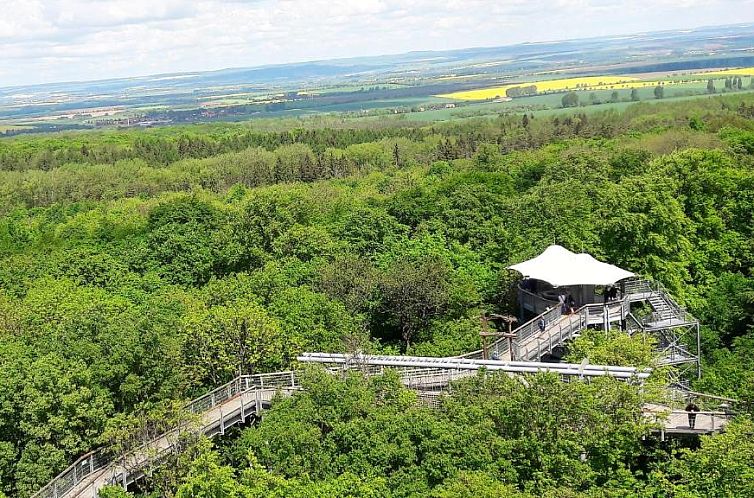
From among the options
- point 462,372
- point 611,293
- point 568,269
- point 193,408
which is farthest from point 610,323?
point 193,408

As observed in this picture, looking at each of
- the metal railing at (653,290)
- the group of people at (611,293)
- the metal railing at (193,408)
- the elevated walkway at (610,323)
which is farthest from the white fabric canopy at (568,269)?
the metal railing at (193,408)

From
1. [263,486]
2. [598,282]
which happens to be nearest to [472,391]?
[263,486]

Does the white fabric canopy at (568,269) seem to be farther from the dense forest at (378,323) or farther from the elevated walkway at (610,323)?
the dense forest at (378,323)

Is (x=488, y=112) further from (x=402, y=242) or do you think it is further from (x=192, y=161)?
(x=402, y=242)

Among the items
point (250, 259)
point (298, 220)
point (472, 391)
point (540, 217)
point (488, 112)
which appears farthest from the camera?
point (488, 112)

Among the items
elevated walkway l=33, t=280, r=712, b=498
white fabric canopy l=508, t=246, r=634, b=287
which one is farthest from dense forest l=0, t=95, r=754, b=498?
white fabric canopy l=508, t=246, r=634, b=287

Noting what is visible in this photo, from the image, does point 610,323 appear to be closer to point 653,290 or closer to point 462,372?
point 653,290

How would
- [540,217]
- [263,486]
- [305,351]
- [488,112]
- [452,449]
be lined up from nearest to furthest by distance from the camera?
[263,486] → [452,449] → [305,351] → [540,217] → [488,112]
